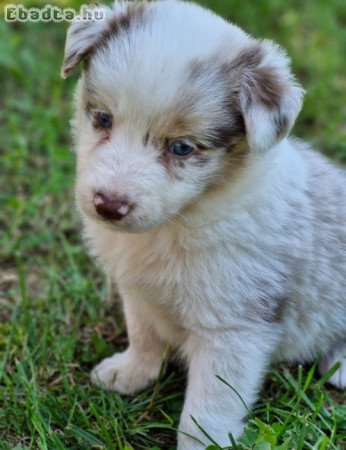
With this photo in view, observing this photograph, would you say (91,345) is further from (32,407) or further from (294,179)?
(294,179)

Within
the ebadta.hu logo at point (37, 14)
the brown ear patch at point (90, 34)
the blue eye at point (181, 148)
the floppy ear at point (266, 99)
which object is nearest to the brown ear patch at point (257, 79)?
the floppy ear at point (266, 99)

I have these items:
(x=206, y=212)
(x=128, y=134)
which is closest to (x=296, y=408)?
(x=206, y=212)

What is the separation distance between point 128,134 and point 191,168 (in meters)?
0.30

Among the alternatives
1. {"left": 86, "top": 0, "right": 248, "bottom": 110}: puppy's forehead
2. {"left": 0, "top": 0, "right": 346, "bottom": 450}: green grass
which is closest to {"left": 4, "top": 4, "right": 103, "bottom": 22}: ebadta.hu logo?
{"left": 0, "top": 0, "right": 346, "bottom": 450}: green grass

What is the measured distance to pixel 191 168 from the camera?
309cm

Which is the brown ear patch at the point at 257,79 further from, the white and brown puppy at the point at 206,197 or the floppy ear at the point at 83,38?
the floppy ear at the point at 83,38

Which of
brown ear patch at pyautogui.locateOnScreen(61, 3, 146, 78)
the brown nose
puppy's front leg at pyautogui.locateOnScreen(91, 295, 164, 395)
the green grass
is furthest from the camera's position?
puppy's front leg at pyautogui.locateOnScreen(91, 295, 164, 395)

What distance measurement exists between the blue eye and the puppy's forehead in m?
0.20

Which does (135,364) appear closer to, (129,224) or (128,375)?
(128,375)

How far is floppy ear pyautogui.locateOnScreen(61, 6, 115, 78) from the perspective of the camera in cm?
328

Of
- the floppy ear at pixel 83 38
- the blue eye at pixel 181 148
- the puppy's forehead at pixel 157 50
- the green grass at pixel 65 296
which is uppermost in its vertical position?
the puppy's forehead at pixel 157 50

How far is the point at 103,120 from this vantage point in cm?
313

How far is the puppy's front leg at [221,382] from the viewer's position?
3324 millimetres

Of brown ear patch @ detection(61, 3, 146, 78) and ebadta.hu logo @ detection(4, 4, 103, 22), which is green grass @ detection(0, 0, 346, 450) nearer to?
ebadta.hu logo @ detection(4, 4, 103, 22)
